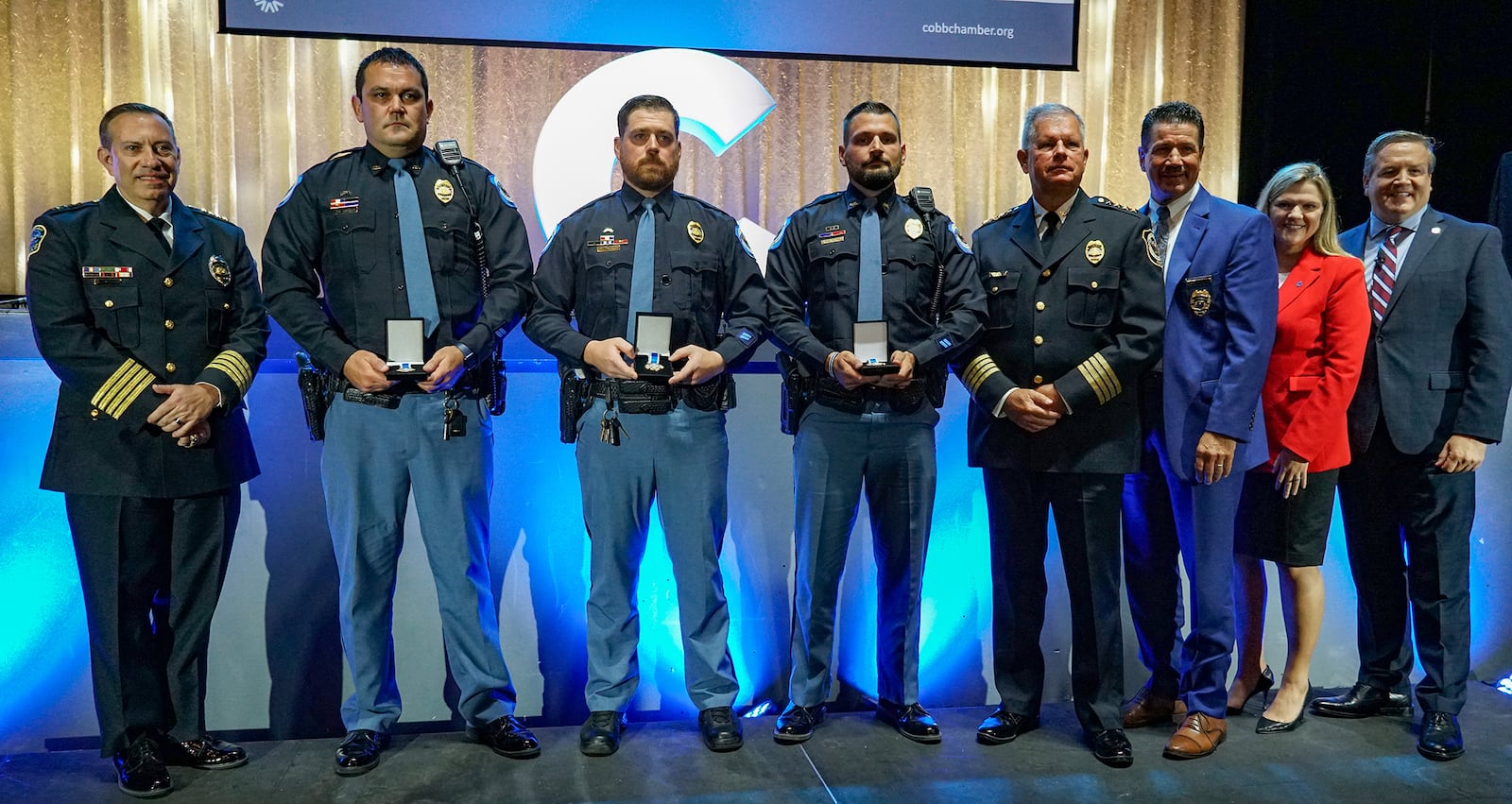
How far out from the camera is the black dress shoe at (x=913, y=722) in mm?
3045

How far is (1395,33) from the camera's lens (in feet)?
17.3

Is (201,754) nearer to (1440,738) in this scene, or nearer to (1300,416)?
(1300,416)

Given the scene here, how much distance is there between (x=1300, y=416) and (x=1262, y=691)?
104 centimetres

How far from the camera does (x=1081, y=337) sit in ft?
9.57

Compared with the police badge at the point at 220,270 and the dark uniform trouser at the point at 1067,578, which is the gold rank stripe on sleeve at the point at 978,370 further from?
the police badge at the point at 220,270

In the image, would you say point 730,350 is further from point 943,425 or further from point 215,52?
point 215,52

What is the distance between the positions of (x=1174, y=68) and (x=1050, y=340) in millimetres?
4131

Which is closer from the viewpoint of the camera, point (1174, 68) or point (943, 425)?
point (943, 425)

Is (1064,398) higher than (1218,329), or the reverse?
(1218,329)

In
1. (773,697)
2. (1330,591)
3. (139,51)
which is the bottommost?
(773,697)

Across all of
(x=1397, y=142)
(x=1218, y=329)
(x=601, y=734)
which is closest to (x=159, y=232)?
(x=601, y=734)

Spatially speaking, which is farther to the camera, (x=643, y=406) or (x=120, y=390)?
(x=643, y=406)

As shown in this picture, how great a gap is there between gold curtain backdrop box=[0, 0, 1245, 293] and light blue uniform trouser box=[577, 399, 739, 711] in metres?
2.66

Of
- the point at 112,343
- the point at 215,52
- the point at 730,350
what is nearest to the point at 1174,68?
the point at 730,350
